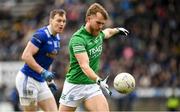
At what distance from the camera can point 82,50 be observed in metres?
10.3

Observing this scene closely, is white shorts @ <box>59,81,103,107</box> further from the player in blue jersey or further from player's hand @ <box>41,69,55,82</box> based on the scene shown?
the player in blue jersey

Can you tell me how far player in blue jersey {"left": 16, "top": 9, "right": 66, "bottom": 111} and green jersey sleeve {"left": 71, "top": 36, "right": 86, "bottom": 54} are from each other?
3.85 feet

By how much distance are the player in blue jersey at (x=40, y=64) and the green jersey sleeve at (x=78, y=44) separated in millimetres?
1172

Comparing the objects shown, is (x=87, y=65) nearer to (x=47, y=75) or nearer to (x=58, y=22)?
(x=47, y=75)

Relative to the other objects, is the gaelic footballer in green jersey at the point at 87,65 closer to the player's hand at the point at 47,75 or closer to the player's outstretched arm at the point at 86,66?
the player's outstretched arm at the point at 86,66

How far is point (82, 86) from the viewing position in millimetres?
10688

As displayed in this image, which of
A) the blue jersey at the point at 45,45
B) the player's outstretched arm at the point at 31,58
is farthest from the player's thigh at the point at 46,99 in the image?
the player's outstretched arm at the point at 31,58

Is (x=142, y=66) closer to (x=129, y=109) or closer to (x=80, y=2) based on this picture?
(x=129, y=109)

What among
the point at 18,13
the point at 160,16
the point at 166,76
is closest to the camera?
the point at 166,76

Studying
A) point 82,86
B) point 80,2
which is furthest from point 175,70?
point 82,86

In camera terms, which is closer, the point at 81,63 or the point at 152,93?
the point at 81,63

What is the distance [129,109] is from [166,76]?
5.05 ft

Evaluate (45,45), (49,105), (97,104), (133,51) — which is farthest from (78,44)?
(133,51)

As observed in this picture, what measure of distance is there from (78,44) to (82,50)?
0.37 ft
